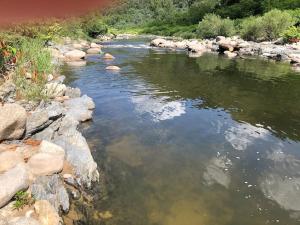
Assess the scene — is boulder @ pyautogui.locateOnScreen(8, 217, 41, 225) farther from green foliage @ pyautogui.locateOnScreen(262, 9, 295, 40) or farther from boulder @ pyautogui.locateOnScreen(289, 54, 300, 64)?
green foliage @ pyautogui.locateOnScreen(262, 9, 295, 40)

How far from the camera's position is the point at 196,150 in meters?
11.7

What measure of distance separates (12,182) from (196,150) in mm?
6745

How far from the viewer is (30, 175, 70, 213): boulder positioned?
7.05 meters

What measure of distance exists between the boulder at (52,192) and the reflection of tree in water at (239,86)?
9.26m

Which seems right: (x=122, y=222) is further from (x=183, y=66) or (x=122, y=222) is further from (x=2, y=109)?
(x=183, y=66)

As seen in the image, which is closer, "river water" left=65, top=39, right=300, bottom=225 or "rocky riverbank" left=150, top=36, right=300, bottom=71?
"river water" left=65, top=39, right=300, bottom=225

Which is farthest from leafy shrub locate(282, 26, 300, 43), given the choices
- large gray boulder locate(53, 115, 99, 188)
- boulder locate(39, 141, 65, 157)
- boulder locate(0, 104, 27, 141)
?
boulder locate(0, 104, 27, 141)

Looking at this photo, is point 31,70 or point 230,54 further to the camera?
point 230,54

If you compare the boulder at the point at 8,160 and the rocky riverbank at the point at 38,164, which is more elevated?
the boulder at the point at 8,160

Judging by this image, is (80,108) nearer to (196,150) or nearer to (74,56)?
Result: (196,150)

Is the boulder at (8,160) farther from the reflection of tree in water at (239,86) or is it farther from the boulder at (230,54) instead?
the boulder at (230,54)

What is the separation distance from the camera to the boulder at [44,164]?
7859 millimetres

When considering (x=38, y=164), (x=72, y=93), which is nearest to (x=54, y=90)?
(x=72, y=93)

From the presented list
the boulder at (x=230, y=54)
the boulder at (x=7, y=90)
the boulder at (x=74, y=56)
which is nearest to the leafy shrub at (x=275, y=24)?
the boulder at (x=230, y=54)
